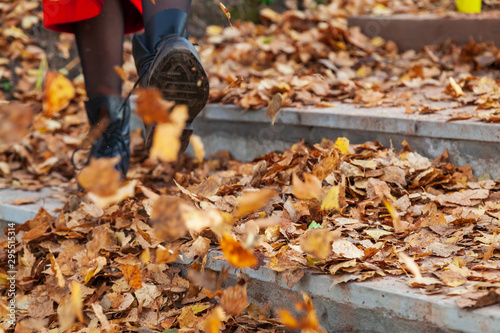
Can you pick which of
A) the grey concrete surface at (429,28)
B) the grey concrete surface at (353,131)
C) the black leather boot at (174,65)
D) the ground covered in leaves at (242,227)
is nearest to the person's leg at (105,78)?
the ground covered in leaves at (242,227)

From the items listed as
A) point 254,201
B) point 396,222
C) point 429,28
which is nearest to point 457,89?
point 396,222

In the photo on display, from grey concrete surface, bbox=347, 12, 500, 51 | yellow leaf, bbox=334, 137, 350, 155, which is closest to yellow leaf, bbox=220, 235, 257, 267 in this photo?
yellow leaf, bbox=334, 137, 350, 155

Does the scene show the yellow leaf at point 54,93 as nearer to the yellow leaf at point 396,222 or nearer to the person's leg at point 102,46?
the person's leg at point 102,46

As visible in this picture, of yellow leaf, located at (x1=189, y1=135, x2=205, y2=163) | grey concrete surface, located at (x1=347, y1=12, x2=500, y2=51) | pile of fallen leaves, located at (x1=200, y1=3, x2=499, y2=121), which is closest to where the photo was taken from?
pile of fallen leaves, located at (x1=200, y1=3, x2=499, y2=121)

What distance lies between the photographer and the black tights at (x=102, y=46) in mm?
1700

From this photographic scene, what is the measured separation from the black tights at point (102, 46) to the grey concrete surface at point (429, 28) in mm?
1829

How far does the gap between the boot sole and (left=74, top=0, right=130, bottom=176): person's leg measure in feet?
1.35

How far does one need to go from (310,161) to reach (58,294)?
79 cm

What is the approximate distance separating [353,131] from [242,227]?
765mm

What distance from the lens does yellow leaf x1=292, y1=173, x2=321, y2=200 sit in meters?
1.28

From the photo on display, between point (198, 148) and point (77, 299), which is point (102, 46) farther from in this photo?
point (77, 299)

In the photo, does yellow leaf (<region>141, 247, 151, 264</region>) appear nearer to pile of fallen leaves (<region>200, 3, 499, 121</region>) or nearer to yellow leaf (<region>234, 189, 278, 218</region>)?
yellow leaf (<region>234, 189, 278, 218</region>)

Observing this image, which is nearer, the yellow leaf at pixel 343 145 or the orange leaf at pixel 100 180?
the orange leaf at pixel 100 180

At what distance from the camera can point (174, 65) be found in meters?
1.34
